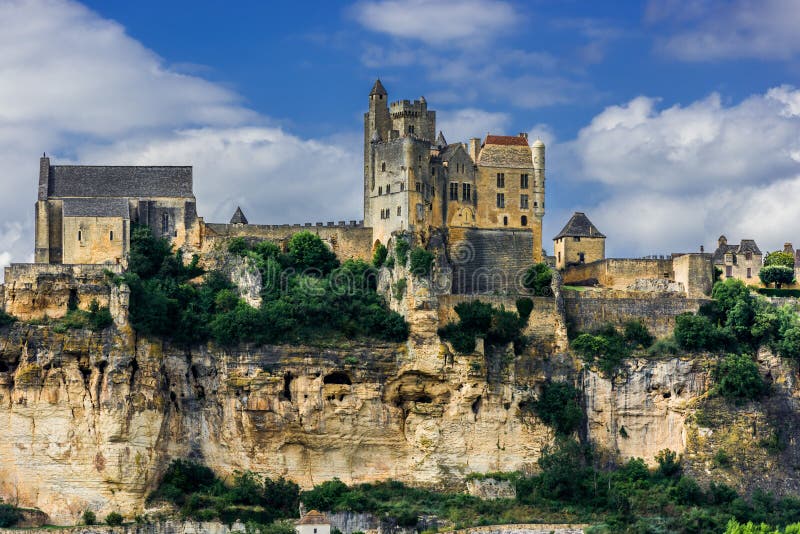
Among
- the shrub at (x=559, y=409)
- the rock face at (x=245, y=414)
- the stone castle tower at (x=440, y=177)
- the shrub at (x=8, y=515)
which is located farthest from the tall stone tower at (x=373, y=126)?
the shrub at (x=8, y=515)

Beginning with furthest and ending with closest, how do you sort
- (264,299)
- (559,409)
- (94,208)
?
(94,208)
(264,299)
(559,409)

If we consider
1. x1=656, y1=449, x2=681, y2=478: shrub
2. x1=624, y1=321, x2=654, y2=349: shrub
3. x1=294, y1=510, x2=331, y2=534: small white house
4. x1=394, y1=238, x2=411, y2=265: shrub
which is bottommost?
x1=294, y1=510, x2=331, y2=534: small white house

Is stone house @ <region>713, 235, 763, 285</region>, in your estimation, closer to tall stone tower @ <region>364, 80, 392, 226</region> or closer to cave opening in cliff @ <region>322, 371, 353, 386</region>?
tall stone tower @ <region>364, 80, 392, 226</region>

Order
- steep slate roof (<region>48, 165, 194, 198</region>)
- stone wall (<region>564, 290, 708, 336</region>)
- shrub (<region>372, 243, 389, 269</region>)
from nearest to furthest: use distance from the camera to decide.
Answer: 1. stone wall (<region>564, 290, 708, 336</region>)
2. shrub (<region>372, 243, 389, 269</region>)
3. steep slate roof (<region>48, 165, 194, 198</region>)

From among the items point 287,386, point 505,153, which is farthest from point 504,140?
point 287,386

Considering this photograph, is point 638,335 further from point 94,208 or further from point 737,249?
point 94,208

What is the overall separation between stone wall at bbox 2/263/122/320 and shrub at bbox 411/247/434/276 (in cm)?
1191

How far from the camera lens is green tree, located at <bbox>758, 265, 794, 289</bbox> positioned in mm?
85312

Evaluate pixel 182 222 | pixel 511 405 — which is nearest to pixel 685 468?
pixel 511 405

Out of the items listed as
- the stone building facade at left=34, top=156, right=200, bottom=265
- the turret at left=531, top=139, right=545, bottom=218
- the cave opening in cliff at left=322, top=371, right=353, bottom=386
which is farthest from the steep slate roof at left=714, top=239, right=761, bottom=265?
the stone building facade at left=34, top=156, right=200, bottom=265

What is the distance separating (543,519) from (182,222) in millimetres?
Answer: 19845

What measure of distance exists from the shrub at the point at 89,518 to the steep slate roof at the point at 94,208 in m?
12.9

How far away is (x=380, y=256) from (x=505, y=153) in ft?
24.6

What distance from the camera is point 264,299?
7544cm
